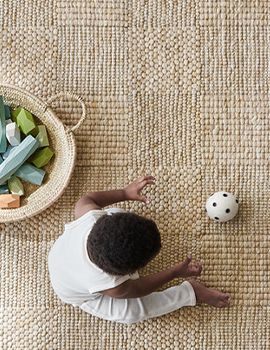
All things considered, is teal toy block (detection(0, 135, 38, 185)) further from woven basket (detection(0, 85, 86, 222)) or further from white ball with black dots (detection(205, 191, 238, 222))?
white ball with black dots (detection(205, 191, 238, 222))

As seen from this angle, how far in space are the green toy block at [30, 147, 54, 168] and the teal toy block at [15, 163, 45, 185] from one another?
12 mm

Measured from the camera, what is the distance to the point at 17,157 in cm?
115

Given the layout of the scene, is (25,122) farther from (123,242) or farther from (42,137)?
(123,242)

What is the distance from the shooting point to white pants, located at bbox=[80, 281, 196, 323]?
1.07 meters

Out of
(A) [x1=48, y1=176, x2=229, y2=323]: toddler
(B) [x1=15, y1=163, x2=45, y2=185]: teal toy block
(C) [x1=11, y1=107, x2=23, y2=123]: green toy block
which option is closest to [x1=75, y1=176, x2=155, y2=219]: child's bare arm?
(A) [x1=48, y1=176, x2=229, y2=323]: toddler

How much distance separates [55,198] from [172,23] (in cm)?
45

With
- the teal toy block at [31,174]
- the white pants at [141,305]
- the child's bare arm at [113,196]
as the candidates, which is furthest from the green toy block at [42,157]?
the white pants at [141,305]

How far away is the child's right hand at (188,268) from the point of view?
3.50ft

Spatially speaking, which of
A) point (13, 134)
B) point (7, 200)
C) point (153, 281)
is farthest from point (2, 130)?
point (153, 281)

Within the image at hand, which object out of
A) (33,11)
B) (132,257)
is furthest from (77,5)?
(132,257)

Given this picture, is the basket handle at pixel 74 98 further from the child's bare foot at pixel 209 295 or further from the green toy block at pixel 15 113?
the child's bare foot at pixel 209 295

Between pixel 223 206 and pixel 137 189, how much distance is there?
18cm

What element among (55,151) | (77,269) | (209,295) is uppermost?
(55,151)

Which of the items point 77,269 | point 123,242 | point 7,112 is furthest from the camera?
point 7,112
